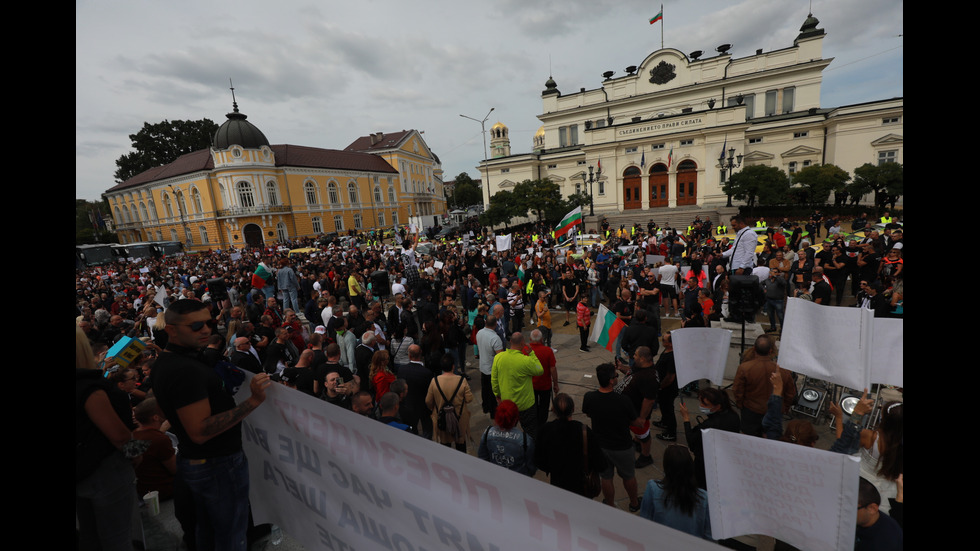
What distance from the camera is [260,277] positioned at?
1197 cm

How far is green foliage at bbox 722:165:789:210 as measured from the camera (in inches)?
1168

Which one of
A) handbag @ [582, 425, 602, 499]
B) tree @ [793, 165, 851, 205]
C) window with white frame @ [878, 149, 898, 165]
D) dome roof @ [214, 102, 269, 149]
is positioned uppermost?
dome roof @ [214, 102, 269, 149]

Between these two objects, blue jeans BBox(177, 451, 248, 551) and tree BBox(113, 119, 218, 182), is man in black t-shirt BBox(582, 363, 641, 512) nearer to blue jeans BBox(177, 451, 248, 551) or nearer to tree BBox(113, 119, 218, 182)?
Result: blue jeans BBox(177, 451, 248, 551)

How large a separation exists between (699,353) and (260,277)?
477 inches

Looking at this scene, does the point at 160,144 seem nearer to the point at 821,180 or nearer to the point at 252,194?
the point at 252,194

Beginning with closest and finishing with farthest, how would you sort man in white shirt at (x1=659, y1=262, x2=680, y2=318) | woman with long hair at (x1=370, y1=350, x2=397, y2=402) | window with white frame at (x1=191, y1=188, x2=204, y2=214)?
woman with long hair at (x1=370, y1=350, x2=397, y2=402), man in white shirt at (x1=659, y1=262, x2=680, y2=318), window with white frame at (x1=191, y1=188, x2=204, y2=214)

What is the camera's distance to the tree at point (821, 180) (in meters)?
→ 28.9

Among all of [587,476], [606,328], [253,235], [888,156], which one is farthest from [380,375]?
[253,235]

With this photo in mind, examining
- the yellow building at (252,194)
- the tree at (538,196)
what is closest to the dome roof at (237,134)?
the yellow building at (252,194)

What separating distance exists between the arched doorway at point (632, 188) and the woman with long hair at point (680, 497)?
4027cm

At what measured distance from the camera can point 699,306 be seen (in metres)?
7.34

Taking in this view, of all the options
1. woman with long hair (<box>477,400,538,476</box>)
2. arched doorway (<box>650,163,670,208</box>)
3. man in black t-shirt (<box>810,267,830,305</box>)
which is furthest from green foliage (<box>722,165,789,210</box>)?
woman with long hair (<box>477,400,538,476</box>)

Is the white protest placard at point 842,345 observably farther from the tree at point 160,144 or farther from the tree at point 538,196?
the tree at point 160,144

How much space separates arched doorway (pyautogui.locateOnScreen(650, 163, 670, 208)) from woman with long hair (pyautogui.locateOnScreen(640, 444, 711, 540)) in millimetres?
40301
